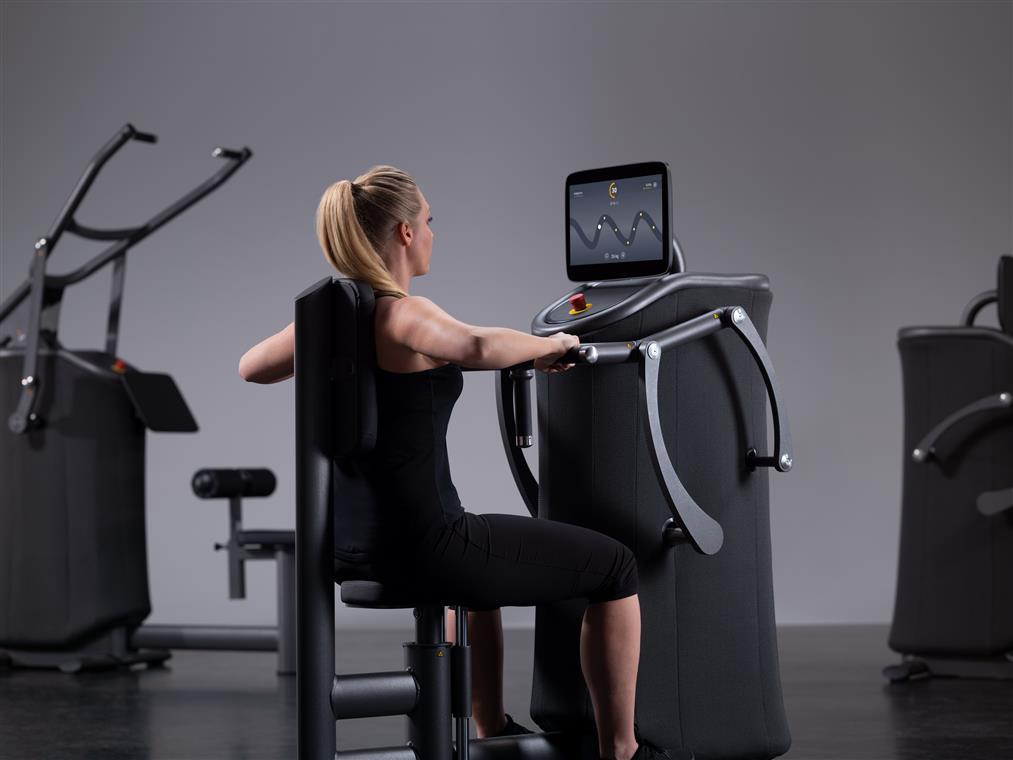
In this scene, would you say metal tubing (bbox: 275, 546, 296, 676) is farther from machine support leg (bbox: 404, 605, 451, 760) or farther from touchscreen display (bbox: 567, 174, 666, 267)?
machine support leg (bbox: 404, 605, 451, 760)

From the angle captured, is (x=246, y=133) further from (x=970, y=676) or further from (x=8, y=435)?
(x=970, y=676)

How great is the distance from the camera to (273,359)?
7.39 ft

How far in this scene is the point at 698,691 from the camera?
248cm

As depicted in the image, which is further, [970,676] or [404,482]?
[970,676]

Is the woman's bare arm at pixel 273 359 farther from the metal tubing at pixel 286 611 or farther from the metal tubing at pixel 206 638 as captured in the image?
the metal tubing at pixel 206 638

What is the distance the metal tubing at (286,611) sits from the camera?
4.43 m

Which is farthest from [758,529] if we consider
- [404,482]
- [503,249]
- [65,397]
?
[503,249]

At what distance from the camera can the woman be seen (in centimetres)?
207

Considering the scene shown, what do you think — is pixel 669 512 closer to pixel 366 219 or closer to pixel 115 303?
pixel 366 219

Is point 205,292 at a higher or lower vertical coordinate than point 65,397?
higher

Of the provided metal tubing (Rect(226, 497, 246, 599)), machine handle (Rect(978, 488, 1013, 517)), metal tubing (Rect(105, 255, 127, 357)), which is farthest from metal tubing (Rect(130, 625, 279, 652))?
machine handle (Rect(978, 488, 1013, 517))

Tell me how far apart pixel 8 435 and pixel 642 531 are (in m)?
2.94

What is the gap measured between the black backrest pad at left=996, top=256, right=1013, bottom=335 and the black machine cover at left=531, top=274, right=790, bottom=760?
1.81 meters

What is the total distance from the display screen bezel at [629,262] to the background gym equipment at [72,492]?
2.27 meters
